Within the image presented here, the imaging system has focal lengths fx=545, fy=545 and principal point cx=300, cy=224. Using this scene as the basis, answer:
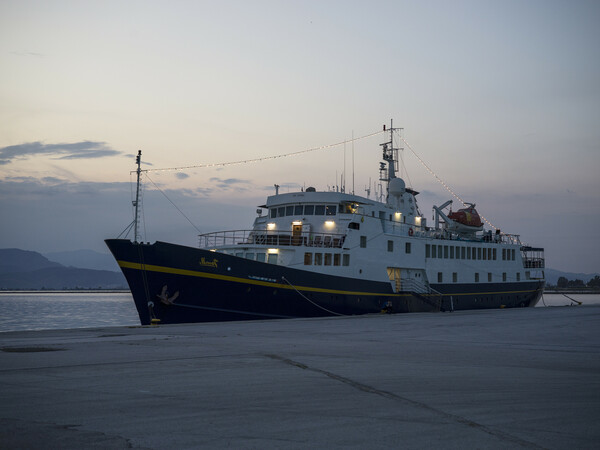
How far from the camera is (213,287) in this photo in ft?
78.6

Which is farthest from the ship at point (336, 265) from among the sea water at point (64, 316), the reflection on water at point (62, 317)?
the reflection on water at point (62, 317)

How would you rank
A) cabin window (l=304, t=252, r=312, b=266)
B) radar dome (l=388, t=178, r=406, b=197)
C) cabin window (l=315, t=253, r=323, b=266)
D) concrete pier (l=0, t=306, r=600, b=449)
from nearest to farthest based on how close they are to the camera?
concrete pier (l=0, t=306, r=600, b=449) < cabin window (l=304, t=252, r=312, b=266) < cabin window (l=315, t=253, r=323, b=266) < radar dome (l=388, t=178, r=406, b=197)

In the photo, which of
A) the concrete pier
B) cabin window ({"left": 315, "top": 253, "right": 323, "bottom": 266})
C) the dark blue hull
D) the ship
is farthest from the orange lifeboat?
the concrete pier

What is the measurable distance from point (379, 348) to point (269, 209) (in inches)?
856

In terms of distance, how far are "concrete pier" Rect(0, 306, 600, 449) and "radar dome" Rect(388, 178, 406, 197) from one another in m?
26.2

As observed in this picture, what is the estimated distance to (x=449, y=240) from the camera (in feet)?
124

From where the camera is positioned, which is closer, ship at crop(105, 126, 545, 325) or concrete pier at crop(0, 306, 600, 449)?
concrete pier at crop(0, 306, 600, 449)

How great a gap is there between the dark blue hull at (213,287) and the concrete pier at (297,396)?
10.0 meters

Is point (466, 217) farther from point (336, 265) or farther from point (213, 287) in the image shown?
point (213, 287)

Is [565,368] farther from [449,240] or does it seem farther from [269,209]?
[449,240]

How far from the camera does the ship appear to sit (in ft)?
76.6

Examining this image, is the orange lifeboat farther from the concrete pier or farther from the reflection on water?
the concrete pier

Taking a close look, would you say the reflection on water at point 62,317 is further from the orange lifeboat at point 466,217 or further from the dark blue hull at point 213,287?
the orange lifeboat at point 466,217

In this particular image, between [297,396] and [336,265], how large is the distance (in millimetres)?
23257
